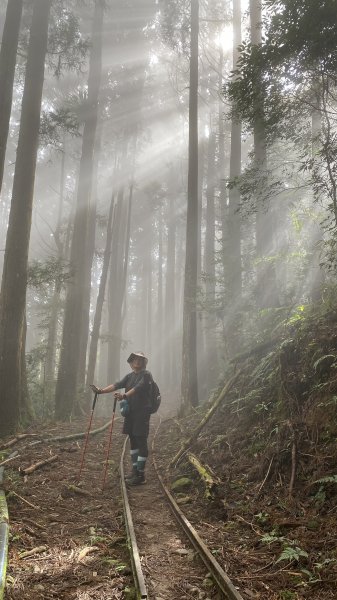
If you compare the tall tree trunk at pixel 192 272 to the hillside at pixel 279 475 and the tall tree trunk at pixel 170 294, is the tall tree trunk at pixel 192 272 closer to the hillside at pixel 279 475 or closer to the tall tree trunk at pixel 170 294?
the hillside at pixel 279 475

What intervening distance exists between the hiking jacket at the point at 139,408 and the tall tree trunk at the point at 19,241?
340 cm

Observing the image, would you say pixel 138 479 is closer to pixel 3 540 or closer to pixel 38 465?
pixel 38 465

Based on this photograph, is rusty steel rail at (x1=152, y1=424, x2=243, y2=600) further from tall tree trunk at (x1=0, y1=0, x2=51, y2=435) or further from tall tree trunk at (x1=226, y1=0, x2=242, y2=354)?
tall tree trunk at (x1=226, y1=0, x2=242, y2=354)

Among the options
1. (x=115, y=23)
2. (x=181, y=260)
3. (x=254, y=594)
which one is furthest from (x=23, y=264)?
(x=181, y=260)

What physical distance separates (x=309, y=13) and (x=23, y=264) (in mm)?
7853

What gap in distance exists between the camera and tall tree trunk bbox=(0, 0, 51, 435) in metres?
9.75

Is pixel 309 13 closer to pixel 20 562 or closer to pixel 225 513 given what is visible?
pixel 225 513

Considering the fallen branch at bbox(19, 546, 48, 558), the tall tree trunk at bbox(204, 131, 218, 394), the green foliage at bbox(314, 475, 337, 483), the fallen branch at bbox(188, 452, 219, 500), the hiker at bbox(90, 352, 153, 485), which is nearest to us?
the fallen branch at bbox(19, 546, 48, 558)

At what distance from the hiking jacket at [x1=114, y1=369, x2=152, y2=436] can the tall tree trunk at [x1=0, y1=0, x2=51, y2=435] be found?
3.40 meters

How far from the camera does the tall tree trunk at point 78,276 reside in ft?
46.5

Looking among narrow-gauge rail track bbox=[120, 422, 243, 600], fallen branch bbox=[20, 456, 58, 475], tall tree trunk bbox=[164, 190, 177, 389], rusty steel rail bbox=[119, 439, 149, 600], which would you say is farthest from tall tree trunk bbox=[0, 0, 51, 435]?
tall tree trunk bbox=[164, 190, 177, 389]

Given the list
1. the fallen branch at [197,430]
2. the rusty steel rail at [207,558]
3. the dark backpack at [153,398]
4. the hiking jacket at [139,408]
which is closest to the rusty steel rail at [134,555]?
the rusty steel rail at [207,558]

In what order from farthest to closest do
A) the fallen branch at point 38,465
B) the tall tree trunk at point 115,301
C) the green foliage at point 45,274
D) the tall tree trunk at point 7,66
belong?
1. the tall tree trunk at point 115,301
2. the green foliage at point 45,274
3. the tall tree trunk at point 7,66
4. the fallen branch at point 38,465

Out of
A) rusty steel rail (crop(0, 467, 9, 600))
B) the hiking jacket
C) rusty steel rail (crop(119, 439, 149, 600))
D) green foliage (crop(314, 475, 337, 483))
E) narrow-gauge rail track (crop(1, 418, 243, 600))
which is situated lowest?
narrow-gauge rail track (crop(1, 418, 243, 600))
